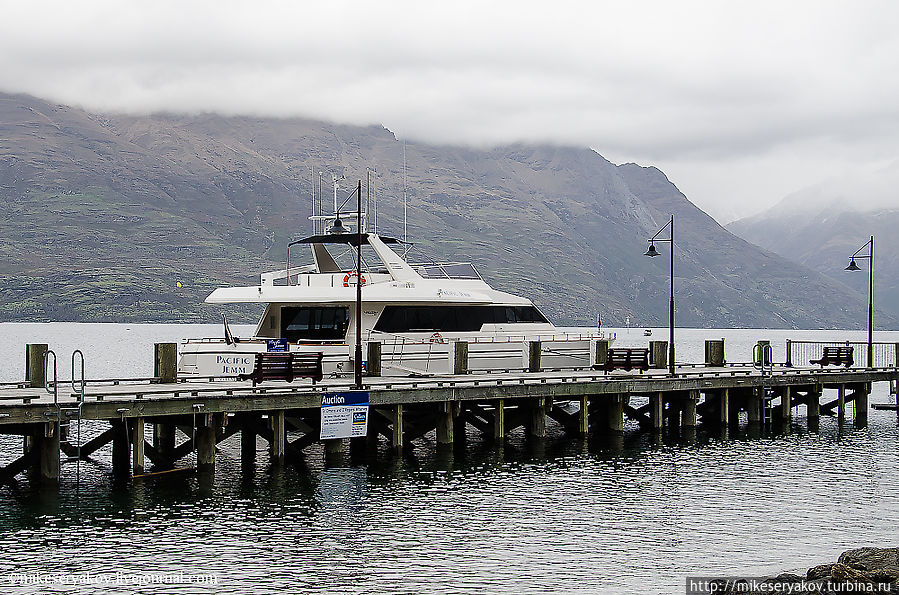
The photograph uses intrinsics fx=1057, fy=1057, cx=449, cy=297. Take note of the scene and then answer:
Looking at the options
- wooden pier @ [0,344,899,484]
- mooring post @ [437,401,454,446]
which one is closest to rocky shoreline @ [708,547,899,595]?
wooden pier @ [0,344,899,484]

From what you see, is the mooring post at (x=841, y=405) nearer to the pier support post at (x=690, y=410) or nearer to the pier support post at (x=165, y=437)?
the pier support post at (x=690, y=410)

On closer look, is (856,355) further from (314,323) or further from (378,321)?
(314,323)

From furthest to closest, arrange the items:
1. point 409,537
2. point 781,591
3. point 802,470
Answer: point 802,470, point 409,537, point 781,591

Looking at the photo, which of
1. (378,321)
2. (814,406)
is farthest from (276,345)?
(814,406)

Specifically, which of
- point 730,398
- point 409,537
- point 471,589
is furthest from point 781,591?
point 730,398

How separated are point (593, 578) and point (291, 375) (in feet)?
38.9

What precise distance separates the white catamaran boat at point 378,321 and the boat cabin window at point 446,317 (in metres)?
0.03

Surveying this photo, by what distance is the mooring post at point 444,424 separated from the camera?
29.6 meters

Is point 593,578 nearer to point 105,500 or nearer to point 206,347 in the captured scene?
point 105,500

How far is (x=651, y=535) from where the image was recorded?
69.0 feet

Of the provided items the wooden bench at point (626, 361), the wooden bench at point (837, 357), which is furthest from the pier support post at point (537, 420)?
the wooden bench at point (837, 357)

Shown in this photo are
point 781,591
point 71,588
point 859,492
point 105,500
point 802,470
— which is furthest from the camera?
point 802,470

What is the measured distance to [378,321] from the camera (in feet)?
111

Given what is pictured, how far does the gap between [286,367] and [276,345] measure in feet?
13.6
